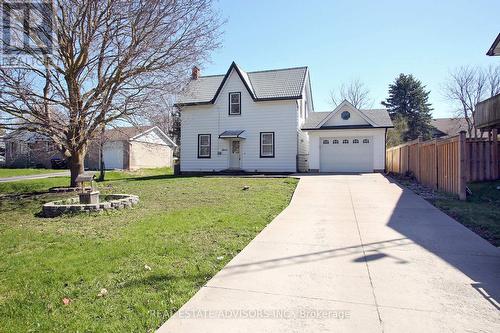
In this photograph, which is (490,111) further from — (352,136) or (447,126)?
(447,126)

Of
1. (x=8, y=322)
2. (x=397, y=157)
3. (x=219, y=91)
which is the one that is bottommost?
(x=8, y=322)

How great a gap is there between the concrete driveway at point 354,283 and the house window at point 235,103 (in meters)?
16.5

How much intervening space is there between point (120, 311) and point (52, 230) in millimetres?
4535

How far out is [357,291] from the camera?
3.89m

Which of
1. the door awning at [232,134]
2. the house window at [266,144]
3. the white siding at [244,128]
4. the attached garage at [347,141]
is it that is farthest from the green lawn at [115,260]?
the attached garage at [347,141]

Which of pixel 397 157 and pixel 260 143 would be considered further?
pixel 260 143

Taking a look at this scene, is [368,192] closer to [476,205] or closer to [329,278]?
[476,205]

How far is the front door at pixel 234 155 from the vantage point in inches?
916

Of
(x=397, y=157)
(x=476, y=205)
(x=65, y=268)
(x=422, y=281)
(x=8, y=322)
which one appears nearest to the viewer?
(x=8, y=322)

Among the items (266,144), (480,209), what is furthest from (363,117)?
(480,209)

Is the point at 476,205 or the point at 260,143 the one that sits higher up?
the point at 260,143

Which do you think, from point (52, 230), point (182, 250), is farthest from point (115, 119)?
point (182, 250)

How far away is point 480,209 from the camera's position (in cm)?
863

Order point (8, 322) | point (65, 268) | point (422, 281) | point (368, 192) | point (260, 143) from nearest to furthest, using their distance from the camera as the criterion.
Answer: point (8, 322), point (422, 281), point (65, 268), point (368, 192), point (260, 143)
